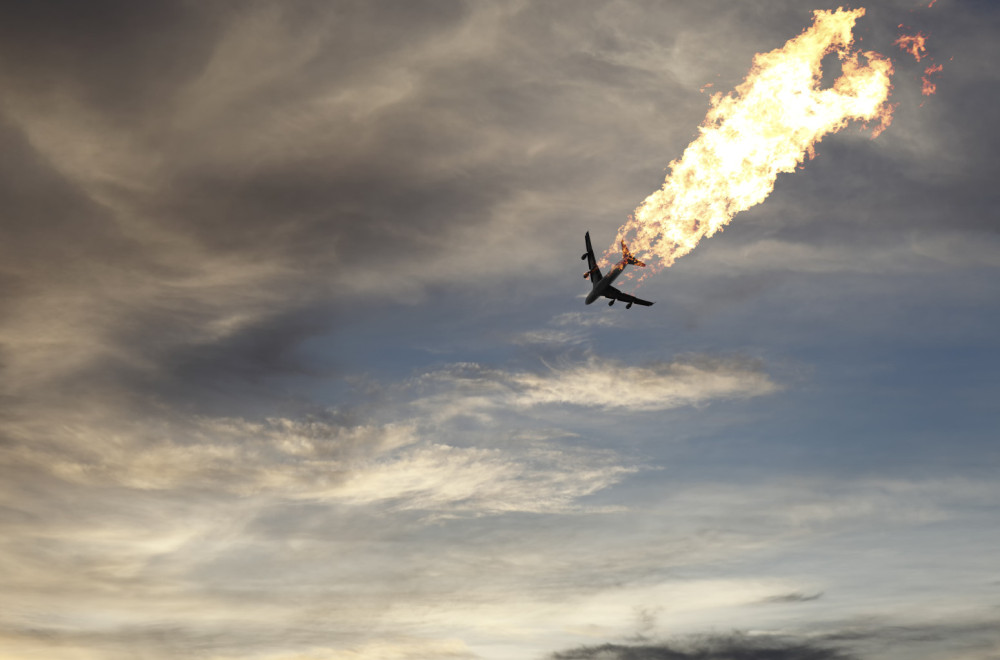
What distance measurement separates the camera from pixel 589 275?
433 ft

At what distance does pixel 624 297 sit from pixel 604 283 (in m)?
11.9

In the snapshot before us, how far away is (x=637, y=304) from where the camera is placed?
132 m

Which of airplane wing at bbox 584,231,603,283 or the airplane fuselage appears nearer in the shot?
the airplane fuselage

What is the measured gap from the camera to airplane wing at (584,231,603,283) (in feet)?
431

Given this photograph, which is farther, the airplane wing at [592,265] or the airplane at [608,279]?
the airplane wing at [592,265]

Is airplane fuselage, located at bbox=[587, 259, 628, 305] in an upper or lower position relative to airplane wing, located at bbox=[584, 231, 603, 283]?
lower

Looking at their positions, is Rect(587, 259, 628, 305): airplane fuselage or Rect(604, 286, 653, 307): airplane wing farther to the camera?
Rect(604, 286, 653, 307): airplane wing

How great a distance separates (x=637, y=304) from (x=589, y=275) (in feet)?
33.7

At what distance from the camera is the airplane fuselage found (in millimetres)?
113500

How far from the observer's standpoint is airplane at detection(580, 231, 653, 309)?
11456 cm

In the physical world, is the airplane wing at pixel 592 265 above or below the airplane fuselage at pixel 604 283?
above

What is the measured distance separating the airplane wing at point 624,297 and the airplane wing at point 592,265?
12.7 ft

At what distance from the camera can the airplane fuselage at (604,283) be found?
113500 millimetres

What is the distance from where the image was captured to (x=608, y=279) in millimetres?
117062
